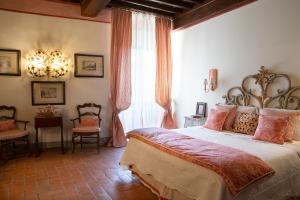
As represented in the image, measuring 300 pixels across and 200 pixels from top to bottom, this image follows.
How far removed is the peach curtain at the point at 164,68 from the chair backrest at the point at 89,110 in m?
1.44

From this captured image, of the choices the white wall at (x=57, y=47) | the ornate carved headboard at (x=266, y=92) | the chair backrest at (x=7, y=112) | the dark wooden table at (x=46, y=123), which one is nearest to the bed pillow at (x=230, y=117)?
the ornate carved headboard at (x=266, y=92)

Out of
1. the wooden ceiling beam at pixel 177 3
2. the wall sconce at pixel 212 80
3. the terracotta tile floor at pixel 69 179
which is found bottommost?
the terracotta tile floor at pixel 69 179

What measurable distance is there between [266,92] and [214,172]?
2.25 metres

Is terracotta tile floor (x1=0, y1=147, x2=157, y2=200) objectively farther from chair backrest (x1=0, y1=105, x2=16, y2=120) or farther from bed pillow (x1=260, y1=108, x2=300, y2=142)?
bed pillow (x1=260, y1=108, x2=300, y2=142)

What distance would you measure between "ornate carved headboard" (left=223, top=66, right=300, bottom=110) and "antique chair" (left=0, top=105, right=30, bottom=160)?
388cm

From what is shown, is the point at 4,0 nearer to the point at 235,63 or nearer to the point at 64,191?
the point at 64,191

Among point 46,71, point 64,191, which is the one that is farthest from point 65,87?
point 64,191

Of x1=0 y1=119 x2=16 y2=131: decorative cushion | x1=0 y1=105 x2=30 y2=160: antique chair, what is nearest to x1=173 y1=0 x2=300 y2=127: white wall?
x1=0 y1=105 x2=30 y2=160: antique chair

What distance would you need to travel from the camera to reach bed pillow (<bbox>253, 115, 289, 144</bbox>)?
2.99 m

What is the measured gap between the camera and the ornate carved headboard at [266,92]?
3.40 metres

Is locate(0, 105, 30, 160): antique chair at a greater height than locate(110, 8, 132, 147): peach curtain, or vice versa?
locate(110, 8, 132, 147): peach curtain

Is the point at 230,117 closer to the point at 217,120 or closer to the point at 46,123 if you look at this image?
the point at 217,120

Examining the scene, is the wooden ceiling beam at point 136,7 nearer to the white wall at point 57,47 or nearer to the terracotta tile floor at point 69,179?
the white wall at point 57,47

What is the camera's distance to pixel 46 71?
467 centimetres
